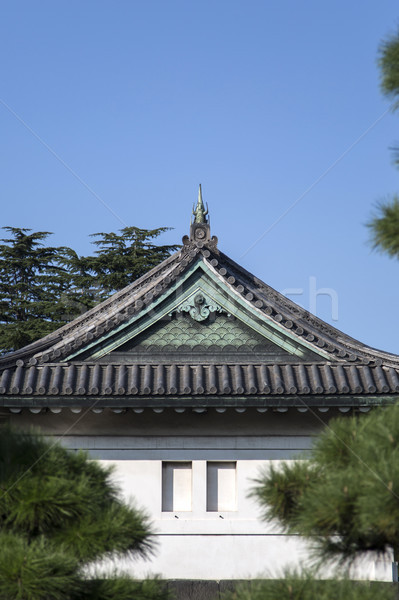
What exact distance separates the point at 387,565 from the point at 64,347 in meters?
5.64

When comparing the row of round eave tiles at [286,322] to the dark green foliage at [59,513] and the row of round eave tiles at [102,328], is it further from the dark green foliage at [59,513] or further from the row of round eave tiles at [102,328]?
the dark green foliage at [59,513]

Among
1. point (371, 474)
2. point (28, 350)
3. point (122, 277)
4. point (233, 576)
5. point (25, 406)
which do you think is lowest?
point (233, 576)

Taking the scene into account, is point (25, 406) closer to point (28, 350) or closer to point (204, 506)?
point (28, 350)

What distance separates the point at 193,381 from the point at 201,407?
1.34 ft

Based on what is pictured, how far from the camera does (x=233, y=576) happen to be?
11.6 meters

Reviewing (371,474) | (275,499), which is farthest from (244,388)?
(371,474)

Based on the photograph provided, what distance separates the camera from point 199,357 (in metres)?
12.1

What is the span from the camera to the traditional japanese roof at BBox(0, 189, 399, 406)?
1138cm

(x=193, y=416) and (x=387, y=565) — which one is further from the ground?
(x=193, y=416)

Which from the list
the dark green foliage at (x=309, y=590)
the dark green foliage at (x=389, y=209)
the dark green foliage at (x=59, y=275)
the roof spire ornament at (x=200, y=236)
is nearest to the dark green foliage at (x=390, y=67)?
the dark green foliage at (x=389, y=209)

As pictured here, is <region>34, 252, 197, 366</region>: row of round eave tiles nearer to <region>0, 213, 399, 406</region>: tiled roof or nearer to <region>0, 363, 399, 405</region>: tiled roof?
<region>0, 213, 399, 406</region>: tiled roof

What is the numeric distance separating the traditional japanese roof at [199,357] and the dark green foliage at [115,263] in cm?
2002

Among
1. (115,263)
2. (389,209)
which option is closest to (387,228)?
(389,209)

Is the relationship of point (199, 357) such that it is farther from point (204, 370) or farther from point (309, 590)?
point (309, 590)
